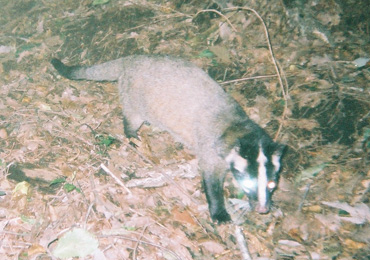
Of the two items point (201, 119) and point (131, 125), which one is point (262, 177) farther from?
point (131, 125)

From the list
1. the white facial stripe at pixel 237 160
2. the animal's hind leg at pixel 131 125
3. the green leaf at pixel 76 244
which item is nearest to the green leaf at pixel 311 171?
the white facial stripe at pixel 237 160

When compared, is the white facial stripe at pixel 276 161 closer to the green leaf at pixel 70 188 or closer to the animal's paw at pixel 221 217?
the animal's paw at pixel 221 217

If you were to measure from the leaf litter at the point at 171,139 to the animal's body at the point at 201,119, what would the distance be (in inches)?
11.4

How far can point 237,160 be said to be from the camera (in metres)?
3.49

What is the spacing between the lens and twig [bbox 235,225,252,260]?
312 cm

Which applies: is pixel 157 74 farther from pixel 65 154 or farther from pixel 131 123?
pixel 65 154

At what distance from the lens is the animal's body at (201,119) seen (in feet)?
10.9

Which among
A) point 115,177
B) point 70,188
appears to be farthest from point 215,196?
point 70,188

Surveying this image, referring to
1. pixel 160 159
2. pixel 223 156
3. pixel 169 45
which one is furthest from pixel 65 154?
pixel 169 45

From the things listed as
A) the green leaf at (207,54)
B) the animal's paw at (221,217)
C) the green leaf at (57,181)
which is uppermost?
the green leaf at (207,54)

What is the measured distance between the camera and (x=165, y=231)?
3.24 meters

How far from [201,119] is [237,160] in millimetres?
997

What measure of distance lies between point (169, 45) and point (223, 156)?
3.16 m

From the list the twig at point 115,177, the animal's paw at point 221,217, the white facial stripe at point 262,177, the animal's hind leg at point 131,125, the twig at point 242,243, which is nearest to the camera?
the twig at point 242,243
